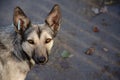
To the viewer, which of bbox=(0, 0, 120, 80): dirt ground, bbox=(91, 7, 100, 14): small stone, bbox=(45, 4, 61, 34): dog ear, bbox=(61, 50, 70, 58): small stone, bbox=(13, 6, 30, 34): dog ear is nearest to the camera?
bbox=(13, 6, 30, 34): dog ear

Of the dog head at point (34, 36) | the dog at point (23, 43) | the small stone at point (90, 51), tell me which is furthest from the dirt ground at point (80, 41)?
the dog head at point (34, 36)

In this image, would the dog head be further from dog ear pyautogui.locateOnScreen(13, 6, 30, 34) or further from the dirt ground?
the dirt ground

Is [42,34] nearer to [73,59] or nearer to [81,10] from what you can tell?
[73,59]

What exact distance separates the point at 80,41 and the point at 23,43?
8.30 ft

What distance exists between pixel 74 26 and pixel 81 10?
0.63m

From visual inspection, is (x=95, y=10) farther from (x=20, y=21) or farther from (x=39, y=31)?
(x=20, y=21)

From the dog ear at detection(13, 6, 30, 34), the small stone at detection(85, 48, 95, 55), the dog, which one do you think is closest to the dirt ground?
the small stone at detection(85, 48, 95, 55)

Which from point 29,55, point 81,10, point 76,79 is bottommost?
point 76,79

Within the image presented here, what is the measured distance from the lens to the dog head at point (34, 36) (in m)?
5.02

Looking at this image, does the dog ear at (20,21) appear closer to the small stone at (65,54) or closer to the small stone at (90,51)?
the small stone at (65,54)

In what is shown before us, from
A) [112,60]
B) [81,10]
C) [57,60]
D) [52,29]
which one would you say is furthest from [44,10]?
[52,29]

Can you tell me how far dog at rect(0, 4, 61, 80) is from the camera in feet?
16.5

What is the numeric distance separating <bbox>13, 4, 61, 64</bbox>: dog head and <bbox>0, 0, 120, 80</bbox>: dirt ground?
1.58 meters

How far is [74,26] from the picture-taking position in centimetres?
781
